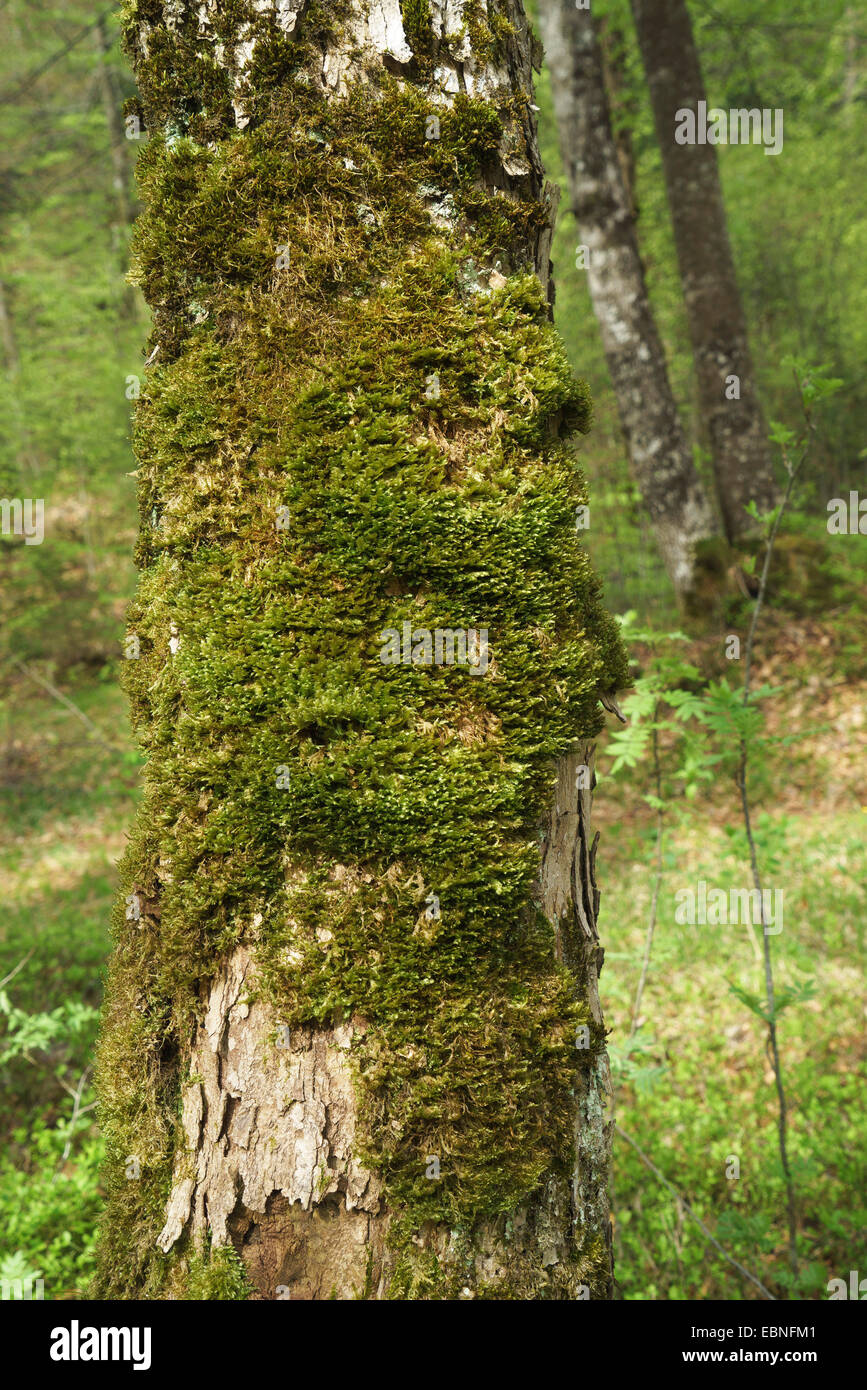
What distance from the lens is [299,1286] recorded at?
4.99ft

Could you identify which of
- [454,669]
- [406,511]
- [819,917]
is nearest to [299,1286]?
[454,669]

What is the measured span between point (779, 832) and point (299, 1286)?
2.76 metres

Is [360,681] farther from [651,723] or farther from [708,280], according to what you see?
[708,280]

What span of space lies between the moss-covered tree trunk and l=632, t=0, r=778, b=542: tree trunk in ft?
23.6

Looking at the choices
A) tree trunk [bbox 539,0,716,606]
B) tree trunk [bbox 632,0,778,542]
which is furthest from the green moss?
tree trunk [bbox 632,0,778,542]

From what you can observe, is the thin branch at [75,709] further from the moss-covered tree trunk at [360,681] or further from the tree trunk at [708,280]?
the tree trunk at [708,280]

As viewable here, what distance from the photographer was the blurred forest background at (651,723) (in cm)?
344

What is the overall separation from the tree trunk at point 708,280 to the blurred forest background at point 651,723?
831mm

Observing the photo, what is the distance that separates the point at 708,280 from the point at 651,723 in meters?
6.67

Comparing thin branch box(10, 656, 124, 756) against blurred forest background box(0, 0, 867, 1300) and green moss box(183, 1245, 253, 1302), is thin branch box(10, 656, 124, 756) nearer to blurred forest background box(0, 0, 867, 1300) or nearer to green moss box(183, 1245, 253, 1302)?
blurred forest background box(0, 0, 867, 1300)

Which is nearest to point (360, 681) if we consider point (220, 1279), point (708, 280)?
point (220, 1279)

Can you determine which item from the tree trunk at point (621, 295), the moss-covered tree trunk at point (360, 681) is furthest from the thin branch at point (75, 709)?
the tree trunk at point (621, 295)

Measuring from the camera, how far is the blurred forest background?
11.3ft

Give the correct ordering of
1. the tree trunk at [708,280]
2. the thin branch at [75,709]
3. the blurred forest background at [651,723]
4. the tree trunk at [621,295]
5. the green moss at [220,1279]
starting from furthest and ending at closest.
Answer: the tree trunk at [708,280] → the tree trunk at [621,295] → the thin branch at [75,709] → the blurred forest background at [651,723] → the green moss at [220,1279]
